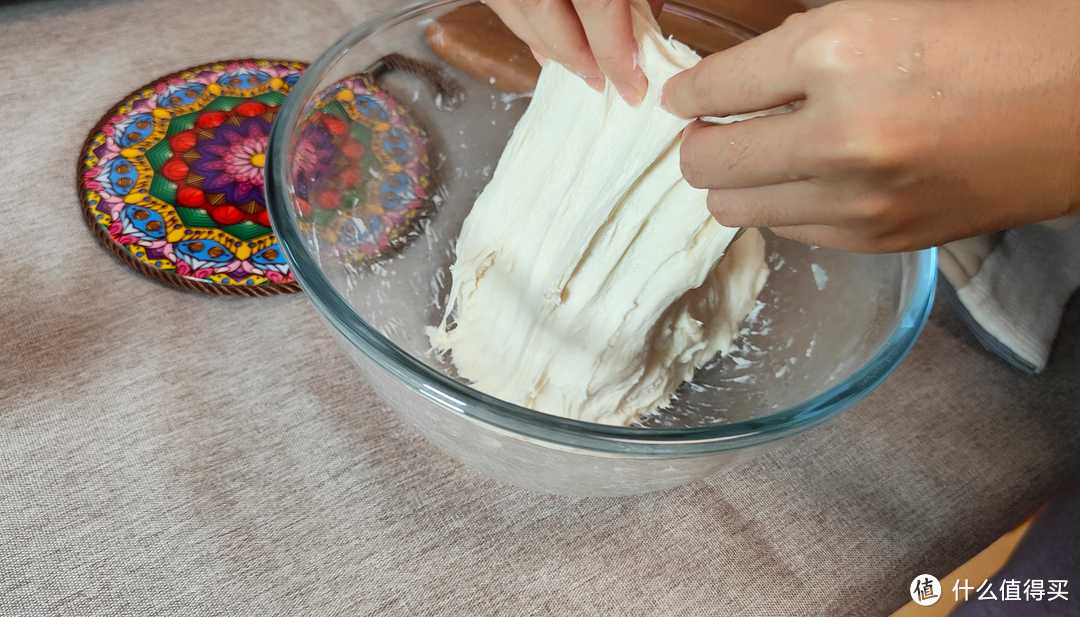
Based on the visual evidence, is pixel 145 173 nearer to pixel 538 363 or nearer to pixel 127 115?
pixel 127 115

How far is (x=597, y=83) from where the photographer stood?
544mm

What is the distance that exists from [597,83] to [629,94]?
0.03 metres

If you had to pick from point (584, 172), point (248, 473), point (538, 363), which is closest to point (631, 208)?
point (584, 172)

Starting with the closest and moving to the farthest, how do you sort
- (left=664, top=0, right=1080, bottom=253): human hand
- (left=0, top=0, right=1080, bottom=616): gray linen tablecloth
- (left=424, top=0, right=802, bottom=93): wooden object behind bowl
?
(left=664, top=0, right=1080, bottom=253): human hand < (left=0, top=0, right=1080, bottom=616): gray linen tablecloth < (left=424, top=0, right=802, bottom=93): wooden object behind bowl

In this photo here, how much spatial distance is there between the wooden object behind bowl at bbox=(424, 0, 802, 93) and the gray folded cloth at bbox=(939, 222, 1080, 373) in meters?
0.36

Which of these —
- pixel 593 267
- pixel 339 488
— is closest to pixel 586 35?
pixel 593 267

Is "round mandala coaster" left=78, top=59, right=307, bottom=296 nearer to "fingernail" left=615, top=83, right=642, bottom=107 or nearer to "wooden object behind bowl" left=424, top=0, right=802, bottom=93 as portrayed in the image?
"wooden object behind bowl" left=424, top=0, right=802, bottom=93

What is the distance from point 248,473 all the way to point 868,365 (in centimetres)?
49

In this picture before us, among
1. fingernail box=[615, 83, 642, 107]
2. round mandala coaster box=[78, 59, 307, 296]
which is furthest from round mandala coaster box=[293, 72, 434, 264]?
fingernail box=[615, 83, 642, 107]

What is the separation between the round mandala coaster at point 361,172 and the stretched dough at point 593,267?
7cm
